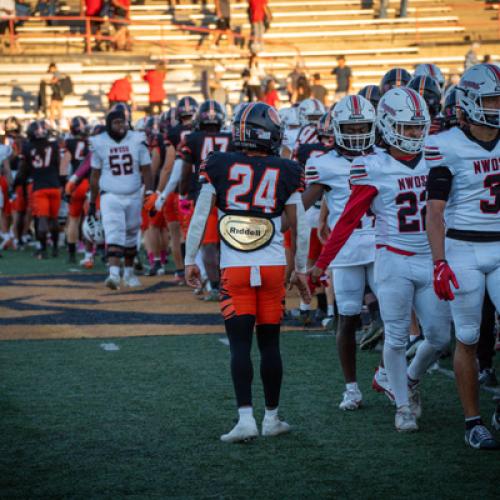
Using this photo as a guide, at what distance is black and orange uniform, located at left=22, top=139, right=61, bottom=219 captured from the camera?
1650 cm

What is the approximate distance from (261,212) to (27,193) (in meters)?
13.7

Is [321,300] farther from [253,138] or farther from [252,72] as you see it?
[252,72]

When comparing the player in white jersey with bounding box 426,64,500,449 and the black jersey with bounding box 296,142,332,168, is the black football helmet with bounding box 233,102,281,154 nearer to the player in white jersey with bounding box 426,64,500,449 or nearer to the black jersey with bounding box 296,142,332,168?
the player in white jersey with bounding box 426,64,500,449

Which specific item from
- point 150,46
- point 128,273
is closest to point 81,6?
point 150,46

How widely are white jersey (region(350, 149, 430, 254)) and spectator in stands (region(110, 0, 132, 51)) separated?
23.0 m

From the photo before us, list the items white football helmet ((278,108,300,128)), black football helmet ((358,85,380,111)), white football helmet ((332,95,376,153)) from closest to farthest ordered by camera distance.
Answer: white football helmet ((332,95,376,153))
black football helmet ((358,85,380,111))
white football helmet ((278,108,300,128))

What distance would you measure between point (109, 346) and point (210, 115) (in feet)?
10.8

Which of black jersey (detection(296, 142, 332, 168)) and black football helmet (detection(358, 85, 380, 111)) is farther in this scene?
black jersey (detection(296, 142, 332, 168))

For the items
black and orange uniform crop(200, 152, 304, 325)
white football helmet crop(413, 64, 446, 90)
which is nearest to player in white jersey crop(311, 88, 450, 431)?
black and orange uniform crop(200, 152, 304, 325)

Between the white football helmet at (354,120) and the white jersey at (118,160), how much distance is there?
5.67m

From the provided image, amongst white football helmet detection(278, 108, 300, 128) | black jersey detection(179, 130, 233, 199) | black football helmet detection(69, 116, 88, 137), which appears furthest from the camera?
black football helmet detection(69, 116, 88, 137)

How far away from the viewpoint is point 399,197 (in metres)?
5.83

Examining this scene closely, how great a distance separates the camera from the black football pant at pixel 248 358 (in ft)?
18.4

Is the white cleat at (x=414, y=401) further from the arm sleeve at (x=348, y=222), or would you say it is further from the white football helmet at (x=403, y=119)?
the white football helmet at (x=403, y=119)
